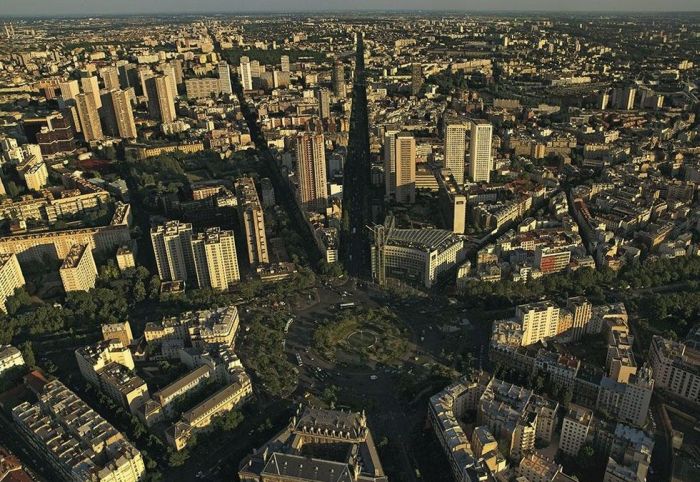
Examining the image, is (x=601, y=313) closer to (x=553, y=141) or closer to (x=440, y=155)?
(x=440, y=155)

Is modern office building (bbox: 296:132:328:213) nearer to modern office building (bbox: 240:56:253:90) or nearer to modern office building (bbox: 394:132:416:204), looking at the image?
modern office building (bbox: 394:132:416:204)

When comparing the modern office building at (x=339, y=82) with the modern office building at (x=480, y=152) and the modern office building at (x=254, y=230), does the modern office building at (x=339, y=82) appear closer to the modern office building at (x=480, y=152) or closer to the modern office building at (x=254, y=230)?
the modern office building at (x=480, y=152)

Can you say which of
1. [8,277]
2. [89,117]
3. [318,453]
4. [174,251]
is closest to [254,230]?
[174,251]

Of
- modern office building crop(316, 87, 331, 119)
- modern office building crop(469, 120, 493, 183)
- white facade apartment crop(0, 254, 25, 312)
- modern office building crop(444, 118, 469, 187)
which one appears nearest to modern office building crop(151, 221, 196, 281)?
white facade apartment crop(0, 254, 25, 312)

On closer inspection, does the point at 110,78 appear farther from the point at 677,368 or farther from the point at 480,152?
the point at 677,368

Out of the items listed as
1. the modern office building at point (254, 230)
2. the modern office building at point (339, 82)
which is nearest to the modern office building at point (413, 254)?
the modern office building at point (254, 230)
